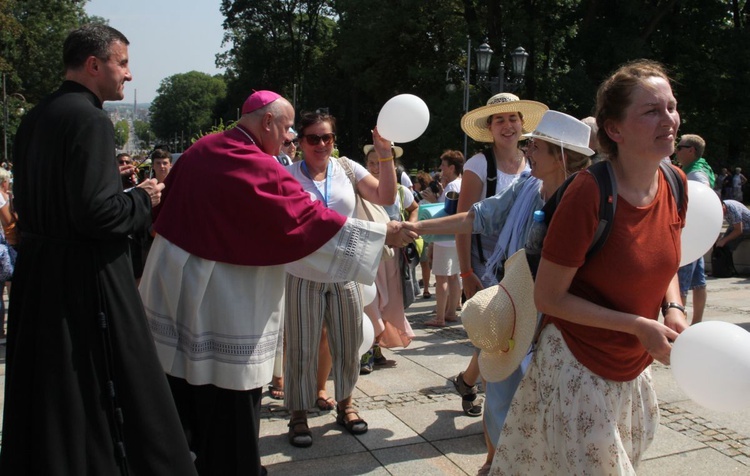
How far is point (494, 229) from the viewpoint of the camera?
3924 mm

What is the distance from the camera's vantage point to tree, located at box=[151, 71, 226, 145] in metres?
125

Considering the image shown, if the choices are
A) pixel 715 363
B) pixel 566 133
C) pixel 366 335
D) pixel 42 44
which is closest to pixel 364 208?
pixel 366 335

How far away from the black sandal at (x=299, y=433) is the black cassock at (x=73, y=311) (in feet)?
4.94

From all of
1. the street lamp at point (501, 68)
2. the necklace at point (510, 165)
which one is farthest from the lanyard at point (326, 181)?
the street lamp at point (501, 68)

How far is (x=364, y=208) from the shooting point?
16.4 ft

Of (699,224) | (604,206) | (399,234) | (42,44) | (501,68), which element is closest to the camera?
(604,206)

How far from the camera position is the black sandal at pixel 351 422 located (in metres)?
4.57

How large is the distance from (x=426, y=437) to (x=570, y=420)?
212 cm

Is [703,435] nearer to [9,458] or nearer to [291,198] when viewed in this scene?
[291,198]

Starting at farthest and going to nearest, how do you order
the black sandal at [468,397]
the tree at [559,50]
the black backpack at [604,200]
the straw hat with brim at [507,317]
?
1. the tree at [559,50]
2. the black sandal at [468,397]
3. the straw hat with brim at [507,317]
4. the black backpack at [604,200]

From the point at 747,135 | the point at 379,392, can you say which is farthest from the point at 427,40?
the point at 379,392

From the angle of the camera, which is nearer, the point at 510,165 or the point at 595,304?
the point at 595,304

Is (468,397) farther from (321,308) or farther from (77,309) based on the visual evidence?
(77,309)

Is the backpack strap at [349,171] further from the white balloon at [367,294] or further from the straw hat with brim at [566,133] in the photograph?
the straw hat with brim at [566,133]
